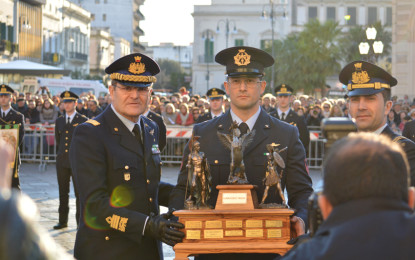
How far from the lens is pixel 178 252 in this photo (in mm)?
4266

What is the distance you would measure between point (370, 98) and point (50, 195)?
1133 cm

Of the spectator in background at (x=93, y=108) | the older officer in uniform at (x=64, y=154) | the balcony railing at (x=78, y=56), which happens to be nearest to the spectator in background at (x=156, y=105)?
the spectator in background at (x=93, y=108)

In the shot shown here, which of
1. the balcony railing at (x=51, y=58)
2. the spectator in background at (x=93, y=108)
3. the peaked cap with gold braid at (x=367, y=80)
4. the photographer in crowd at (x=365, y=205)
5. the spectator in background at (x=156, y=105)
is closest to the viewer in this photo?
the photographer in crowd at (x=365, y=205)

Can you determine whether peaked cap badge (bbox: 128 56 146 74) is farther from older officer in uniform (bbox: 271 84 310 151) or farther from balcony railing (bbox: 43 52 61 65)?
balcony railing (bbox: 43 52 61 65)

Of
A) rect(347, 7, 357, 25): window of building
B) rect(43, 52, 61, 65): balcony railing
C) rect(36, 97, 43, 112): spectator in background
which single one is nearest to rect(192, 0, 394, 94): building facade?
rect(347, 7, 357, 25): window of building

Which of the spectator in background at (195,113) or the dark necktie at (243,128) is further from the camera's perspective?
the spectator in background at (195,113)

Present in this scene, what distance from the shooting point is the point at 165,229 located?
4.39 m

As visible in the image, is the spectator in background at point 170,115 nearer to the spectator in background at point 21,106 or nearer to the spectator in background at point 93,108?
the spectator in background at point 93,108

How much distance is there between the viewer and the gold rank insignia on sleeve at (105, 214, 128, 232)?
4812 millimetres

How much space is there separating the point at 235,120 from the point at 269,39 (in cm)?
8494

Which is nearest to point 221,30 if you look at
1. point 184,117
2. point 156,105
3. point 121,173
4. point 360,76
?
point 156,105

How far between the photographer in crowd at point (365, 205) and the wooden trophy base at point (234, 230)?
1.76 meters

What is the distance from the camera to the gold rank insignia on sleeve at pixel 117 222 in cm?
481

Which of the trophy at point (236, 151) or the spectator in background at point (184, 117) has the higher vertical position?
the spectator in background at point (184, 117)
